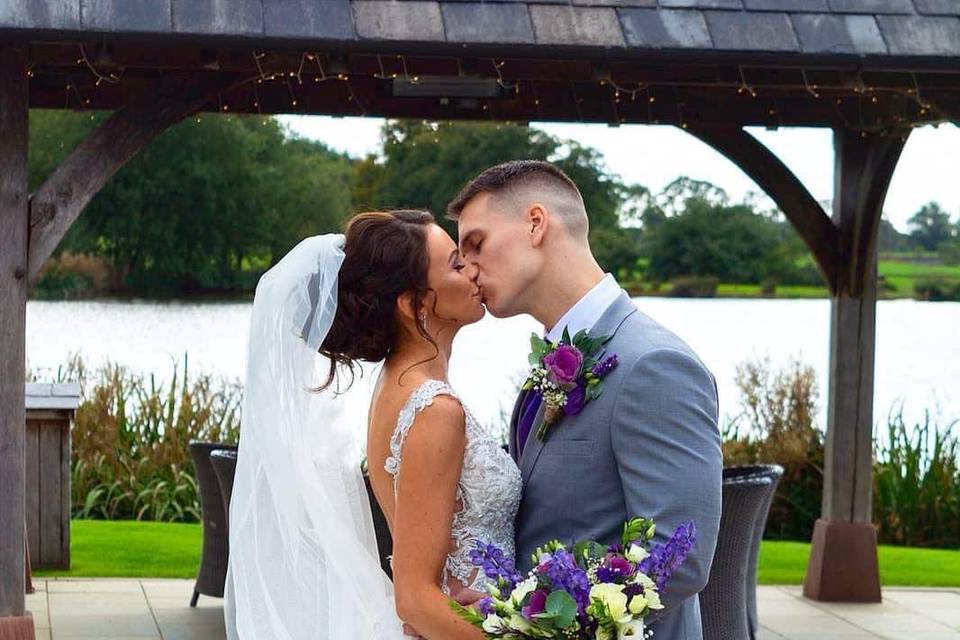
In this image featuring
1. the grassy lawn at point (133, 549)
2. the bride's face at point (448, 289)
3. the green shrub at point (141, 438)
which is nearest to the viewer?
the bride's face at point (448, 289)

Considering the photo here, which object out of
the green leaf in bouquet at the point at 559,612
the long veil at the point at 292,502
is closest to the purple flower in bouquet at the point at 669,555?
the green leaf in bouquet at the point at 559,612

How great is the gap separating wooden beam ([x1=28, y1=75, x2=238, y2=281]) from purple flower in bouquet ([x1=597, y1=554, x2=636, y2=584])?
11.5 ft

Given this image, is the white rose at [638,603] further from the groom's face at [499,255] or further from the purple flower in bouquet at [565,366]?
the groom's face at [499,255]

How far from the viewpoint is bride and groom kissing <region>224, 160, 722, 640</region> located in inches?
95.0

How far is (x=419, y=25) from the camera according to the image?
5098 mm

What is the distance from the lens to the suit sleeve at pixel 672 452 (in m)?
2.33

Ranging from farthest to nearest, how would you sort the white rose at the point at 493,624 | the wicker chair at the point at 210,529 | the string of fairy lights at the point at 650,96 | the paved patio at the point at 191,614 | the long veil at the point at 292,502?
1. the wicker chair at the point at 210,529
2. the paved patio at the point at 191,614
3. the string of fairy lights at the point at 650,96
4. the long veil at the point at 292,502
5. the white rose at the point at 493,624

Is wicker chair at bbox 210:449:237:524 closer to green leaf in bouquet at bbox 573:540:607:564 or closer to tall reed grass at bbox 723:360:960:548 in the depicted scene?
green leaf in bouquet at bbox 573:540:607:564

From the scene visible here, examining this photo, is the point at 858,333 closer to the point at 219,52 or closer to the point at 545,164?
the point at 219,52

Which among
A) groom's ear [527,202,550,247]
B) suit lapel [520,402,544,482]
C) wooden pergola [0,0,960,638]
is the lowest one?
suit lapel [520,402,544,482]

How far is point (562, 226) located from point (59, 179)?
3283 millimetres

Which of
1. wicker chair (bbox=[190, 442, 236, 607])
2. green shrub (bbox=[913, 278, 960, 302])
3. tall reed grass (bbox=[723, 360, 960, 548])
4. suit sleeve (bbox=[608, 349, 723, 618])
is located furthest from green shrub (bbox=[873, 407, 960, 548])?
suit sleeve (bbox=[608, 349, 723, 618])

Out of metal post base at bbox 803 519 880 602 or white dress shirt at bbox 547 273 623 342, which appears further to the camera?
metal post base at bbox 803 519 880 602

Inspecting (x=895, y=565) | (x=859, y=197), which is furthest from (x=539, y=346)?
(x=895, y=565)
